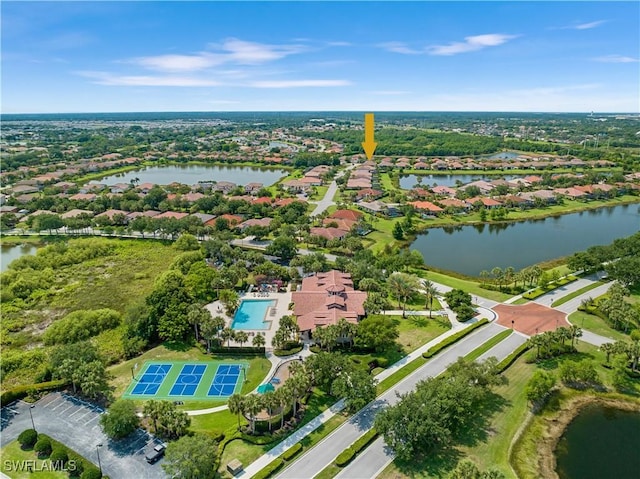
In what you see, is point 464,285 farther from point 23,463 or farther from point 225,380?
point 23,463

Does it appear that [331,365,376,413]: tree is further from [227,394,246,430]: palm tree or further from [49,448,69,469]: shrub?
[49,448,69,469]: shrub

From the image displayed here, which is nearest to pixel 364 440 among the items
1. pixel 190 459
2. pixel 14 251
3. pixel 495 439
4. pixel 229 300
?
pixel 495 439

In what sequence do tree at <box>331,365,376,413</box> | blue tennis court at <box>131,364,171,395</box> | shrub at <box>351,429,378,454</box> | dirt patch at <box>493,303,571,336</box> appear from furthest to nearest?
dirt patch at <box>493,303,571,336</box> < blue tennis court at <box>131,364,171,395</box> < tree at <box>331,365,376,413</box> < shrub at <box>351,429,378,454</box>

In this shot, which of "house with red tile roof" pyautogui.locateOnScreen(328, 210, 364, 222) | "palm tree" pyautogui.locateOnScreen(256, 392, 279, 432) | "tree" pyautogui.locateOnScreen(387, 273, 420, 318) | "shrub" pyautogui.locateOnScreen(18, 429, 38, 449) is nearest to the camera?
"shrub" pyautogui.locateOnScreen(18, 429, 38, 449)

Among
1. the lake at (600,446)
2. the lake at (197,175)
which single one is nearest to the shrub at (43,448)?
the lake at (600,446)

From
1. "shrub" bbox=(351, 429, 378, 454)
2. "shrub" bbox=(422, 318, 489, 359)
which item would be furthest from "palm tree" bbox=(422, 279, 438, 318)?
"shrub" bbox=(351, 429, 378, 454)

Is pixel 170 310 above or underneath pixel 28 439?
above
